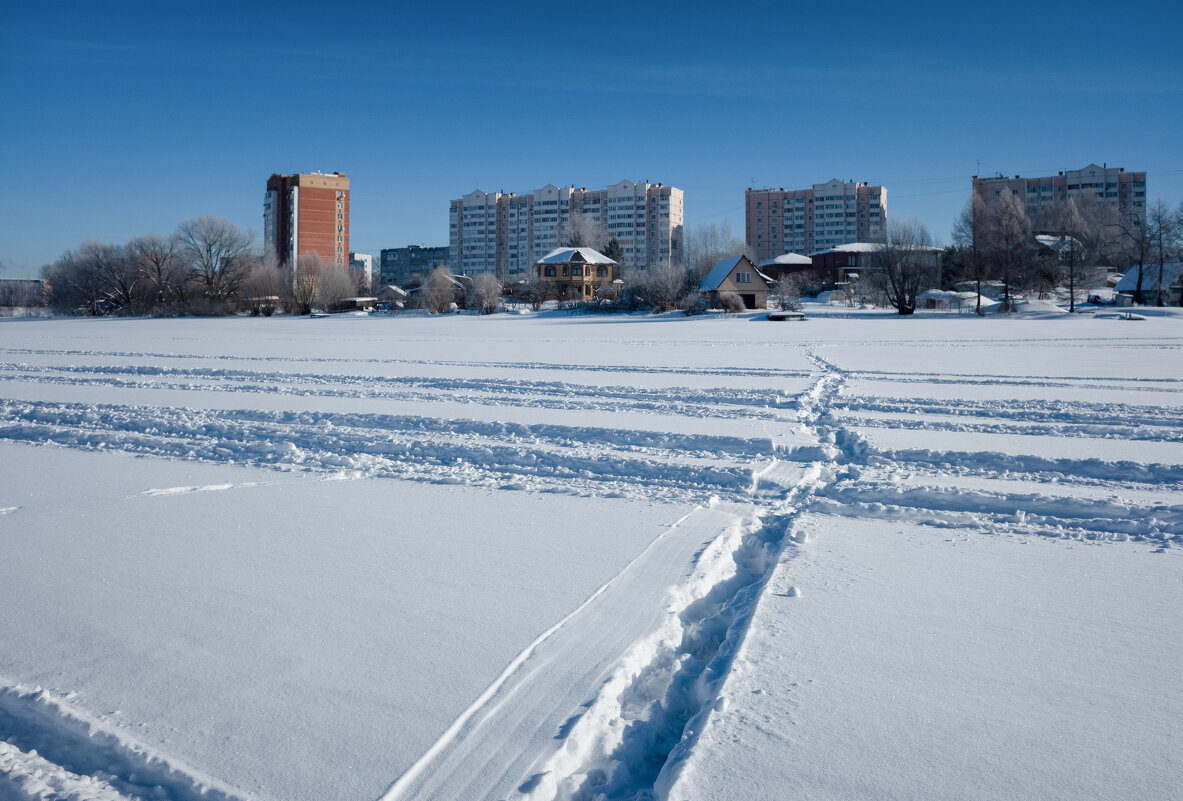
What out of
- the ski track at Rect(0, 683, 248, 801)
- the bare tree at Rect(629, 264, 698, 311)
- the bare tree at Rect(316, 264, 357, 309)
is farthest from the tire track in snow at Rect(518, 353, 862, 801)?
the bare tree at Rect(316, 264, 357, 309)

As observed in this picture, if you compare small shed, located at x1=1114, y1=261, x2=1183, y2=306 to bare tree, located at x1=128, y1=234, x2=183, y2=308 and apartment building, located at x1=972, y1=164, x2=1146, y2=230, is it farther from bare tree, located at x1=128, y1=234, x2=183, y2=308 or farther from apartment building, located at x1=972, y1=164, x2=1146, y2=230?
bare tree, located at x1=128, y1=234, x2=183, y2=308

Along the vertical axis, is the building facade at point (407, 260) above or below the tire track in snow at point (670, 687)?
above

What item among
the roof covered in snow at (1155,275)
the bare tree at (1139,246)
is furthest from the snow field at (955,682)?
the roof covered in snow at (1155,275)

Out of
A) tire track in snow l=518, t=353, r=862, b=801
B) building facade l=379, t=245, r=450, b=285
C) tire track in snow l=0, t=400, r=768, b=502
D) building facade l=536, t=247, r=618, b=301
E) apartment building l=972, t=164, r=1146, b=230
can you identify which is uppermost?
apartment building l=972, t=164, r=1146, b=230

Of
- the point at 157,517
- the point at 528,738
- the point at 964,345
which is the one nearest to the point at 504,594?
the point at 528,738

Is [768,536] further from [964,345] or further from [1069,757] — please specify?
[964,345]

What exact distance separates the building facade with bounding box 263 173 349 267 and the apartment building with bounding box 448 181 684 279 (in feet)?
80.4

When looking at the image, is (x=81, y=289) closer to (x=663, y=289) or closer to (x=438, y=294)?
(x=438, y=294)

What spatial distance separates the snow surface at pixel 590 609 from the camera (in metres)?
2.85

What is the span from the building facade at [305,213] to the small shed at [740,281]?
250ft

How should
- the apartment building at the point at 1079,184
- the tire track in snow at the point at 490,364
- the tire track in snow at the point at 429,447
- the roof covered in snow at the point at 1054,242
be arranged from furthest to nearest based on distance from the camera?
the apartment building at the point at 1079,184 → the roof covered in snow at the point at 1054,242 → the tire track in snow at the point at 490,364 → the tire track in snow at the point at 429,447

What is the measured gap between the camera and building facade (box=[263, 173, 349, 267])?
407ft

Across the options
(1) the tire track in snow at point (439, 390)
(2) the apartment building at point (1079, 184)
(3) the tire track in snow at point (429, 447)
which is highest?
(2) the apartment building at point (1079, 184)

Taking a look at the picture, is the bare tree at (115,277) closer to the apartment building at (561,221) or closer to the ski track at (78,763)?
the apartment building at (561,221)
